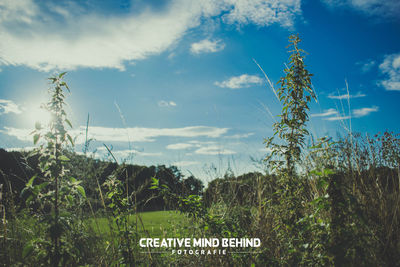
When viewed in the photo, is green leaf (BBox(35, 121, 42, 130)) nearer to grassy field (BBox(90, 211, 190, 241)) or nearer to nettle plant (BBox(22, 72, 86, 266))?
nettle plant (BBox(22, 72, 86, 266))

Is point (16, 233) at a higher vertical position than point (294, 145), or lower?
lower

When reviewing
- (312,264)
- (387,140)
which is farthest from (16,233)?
(387,140)

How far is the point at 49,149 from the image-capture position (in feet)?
5.68

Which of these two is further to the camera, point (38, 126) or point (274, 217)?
point (274, 217)

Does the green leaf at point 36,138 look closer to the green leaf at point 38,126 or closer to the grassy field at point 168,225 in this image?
the green leaf at point 38,126

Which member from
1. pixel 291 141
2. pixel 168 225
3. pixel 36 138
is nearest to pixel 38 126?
pixel 36 138

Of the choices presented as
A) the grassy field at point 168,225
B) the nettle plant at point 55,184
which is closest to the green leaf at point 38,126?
the nettle plant at point 55,184

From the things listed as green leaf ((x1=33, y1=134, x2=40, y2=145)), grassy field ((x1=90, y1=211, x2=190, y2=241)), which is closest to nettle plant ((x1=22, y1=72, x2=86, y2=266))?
green leaf ((x1=33, y1=134, x2=40, y2=145))

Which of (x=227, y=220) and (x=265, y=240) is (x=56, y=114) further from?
(x=265, y=240)

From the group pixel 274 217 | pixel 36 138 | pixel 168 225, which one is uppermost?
pixel 36 138

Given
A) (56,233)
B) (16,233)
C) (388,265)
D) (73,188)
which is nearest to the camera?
(56,233)

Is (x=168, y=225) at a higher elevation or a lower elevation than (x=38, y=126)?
lower

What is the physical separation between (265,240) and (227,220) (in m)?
0.76

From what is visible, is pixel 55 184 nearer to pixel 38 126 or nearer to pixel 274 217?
pixel 38 126
